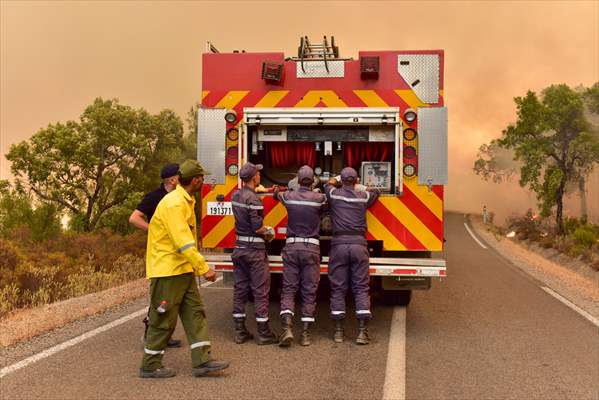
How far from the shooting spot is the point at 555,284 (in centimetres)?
1155

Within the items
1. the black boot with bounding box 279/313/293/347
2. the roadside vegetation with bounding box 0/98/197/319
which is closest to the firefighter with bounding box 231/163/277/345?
the black boot with bounding box 279/313/293/347

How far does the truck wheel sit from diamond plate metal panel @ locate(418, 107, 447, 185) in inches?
78.8

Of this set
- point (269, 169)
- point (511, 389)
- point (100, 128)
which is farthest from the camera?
point (100, 128)

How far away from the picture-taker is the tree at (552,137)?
26.5 meters

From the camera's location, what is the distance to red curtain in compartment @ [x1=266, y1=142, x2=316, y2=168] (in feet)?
23.2

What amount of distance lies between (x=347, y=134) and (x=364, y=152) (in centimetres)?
38

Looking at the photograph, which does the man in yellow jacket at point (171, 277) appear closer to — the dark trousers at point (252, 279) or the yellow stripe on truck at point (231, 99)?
the dark trousers at point (252, 279)

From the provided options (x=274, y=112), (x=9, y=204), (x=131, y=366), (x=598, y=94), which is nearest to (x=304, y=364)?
(x=131, y=366)

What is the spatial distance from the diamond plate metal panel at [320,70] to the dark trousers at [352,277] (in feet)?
6.74

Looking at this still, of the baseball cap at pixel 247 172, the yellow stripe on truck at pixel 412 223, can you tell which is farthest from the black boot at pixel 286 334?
the yellow stripe on truck at pixel 412 223

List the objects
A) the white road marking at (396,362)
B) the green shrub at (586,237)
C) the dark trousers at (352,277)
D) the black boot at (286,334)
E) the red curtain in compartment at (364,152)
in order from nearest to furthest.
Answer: the white road marking at (396,362) → the black boot at (286,334) → the dark trousers at (352,277) → the red curtain in compartment at (364,152) → the green shrub at (586,237)

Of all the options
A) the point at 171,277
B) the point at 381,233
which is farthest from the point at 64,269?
the point at 171,277

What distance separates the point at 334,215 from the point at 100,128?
60.3 ft

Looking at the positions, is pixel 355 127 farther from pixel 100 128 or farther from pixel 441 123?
pixel 100 128
